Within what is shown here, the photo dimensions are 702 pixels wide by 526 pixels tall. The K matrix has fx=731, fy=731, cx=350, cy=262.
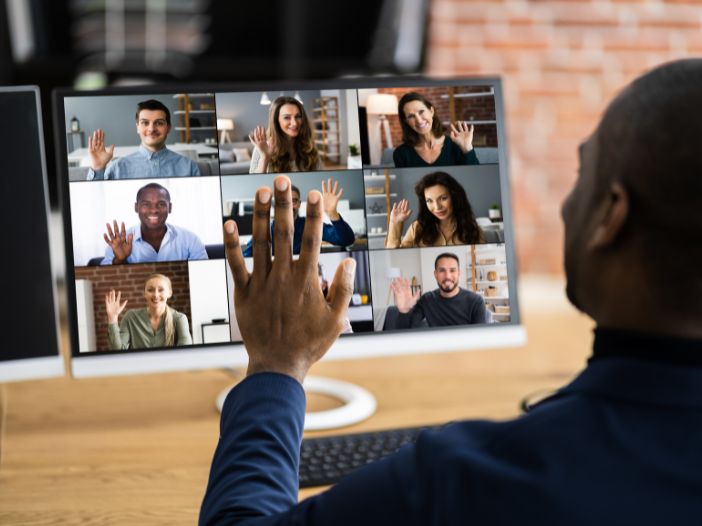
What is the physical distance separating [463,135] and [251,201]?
32 centimetres

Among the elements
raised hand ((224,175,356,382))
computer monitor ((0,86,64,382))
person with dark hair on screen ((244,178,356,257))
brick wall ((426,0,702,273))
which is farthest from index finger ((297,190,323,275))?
brick wall ((426,0,702,273))

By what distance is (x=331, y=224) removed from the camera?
1.03 meters

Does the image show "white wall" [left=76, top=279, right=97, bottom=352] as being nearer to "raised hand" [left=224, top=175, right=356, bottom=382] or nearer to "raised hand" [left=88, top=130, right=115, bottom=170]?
"raised hand" [left=88, top=130, right=115, bottom=170]

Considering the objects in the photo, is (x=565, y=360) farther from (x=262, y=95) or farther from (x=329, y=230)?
(x=262, y=95)

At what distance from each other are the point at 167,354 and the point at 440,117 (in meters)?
0.52

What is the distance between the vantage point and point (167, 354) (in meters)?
1.05

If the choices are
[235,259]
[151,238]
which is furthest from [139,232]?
[235,259]

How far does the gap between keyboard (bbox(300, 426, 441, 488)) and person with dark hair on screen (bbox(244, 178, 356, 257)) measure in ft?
0.93

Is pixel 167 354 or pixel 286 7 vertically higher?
pixel 286 7

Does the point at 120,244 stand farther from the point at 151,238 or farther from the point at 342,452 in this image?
the point at 342,452

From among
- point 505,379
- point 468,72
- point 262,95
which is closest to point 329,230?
point 262,95

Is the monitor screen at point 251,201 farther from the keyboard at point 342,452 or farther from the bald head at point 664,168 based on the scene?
the bald head at point 664,168

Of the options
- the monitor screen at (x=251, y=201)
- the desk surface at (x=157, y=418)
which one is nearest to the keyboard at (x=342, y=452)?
the desk surface at (x=157, y=418)

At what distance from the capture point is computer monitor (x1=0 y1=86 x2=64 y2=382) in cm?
105
